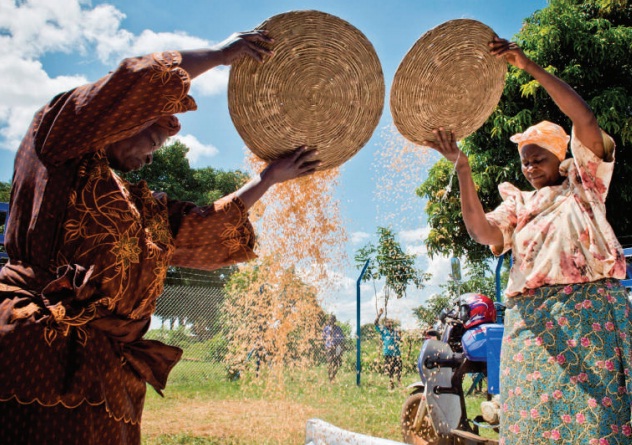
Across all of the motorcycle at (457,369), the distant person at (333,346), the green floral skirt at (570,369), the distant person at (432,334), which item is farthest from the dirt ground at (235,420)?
the green floral skirt at (570,369)

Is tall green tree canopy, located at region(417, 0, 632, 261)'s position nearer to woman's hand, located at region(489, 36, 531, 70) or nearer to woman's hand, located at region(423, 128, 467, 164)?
woman's hand, located at region(423, 128, 467, 164)

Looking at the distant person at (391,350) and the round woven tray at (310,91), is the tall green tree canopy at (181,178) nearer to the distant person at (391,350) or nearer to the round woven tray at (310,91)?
the distant person at (391,350)

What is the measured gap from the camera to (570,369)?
6.58 feet

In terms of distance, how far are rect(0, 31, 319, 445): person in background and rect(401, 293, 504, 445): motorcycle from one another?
10.0ft

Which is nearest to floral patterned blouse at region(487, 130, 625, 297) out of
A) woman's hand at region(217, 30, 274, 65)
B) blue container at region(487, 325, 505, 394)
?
woman's hand at region(217, 30, 274, 65)

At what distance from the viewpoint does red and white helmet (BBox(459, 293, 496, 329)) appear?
423 centimetres

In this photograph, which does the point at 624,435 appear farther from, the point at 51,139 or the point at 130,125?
the point at 51,139

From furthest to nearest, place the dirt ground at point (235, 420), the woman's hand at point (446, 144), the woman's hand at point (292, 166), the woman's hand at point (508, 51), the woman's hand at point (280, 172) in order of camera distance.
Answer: the dirt ground at point (235, 420), the woman's hand at point (446, 144), the woman's hand at point (508, 51), the woman's hand at point (292, 166), the woman's hand at point (280, 172)

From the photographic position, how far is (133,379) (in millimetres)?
1497

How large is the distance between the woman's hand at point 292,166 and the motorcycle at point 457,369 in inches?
97.4

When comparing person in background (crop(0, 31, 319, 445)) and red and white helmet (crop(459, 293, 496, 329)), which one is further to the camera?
red and white helmet (crop(459, 293, 496, 329))

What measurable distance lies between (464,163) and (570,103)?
507 mm

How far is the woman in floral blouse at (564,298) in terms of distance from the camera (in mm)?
1955

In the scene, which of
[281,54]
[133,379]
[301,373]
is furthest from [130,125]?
[301,373]
